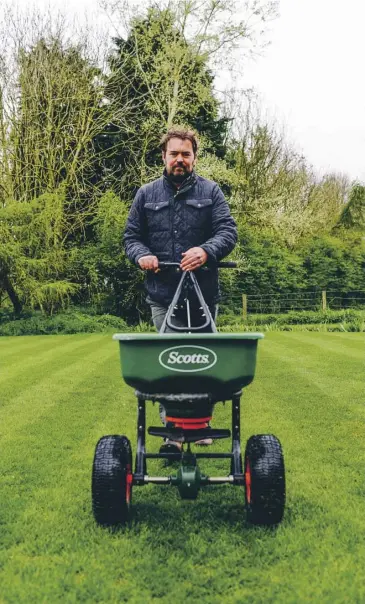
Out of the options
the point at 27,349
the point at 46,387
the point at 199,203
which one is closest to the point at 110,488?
the point at 199,203

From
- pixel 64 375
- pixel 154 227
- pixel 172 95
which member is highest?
pixel 172 95

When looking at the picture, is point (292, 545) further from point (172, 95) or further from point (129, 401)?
point (172, 95)

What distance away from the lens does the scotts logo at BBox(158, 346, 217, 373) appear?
277cm

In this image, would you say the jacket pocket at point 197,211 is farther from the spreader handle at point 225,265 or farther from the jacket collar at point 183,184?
the spreader handle at point 225,265

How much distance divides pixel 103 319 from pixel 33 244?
2597 millimetres

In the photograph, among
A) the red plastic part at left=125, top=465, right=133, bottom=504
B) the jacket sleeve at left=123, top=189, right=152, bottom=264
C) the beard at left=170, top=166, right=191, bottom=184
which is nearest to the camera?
the red plastic part at left=125, top=465, right=133, bottom=504

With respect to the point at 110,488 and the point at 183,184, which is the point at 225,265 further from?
the point at 110,488

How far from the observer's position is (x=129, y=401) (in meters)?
6.41

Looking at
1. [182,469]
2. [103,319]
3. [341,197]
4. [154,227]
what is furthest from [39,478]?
[341,197]

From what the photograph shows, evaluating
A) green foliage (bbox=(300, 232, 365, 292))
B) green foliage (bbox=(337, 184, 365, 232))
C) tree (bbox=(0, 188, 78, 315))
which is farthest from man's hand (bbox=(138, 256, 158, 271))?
green foliage (bbox=(337, 184, 365, 232))

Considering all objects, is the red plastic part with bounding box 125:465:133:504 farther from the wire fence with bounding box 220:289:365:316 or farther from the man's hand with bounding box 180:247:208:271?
the wire fence with bounding box 220:289:365:316

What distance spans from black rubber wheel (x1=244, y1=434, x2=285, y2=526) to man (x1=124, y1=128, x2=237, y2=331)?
2.97 feet

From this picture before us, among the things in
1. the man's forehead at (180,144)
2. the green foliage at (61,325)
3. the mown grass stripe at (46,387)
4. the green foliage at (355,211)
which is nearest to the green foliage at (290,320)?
the green foliage at (61,325)

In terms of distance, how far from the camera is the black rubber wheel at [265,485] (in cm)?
286
